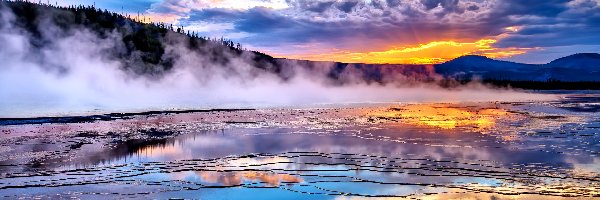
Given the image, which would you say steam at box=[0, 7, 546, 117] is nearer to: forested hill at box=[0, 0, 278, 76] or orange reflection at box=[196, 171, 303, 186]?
forested hill at box=[0, 0, 278, 76]

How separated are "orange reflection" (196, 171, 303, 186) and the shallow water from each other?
0.8 inches

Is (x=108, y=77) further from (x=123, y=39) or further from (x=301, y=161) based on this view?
(x=301, y=161)

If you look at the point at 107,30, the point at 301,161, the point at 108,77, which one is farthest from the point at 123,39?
the point at 301,161

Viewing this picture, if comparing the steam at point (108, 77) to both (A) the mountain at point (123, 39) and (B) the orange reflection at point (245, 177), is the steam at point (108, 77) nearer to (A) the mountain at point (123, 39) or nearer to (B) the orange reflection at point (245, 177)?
(A) the mountain at point (123, 39)

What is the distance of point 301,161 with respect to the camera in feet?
42.6

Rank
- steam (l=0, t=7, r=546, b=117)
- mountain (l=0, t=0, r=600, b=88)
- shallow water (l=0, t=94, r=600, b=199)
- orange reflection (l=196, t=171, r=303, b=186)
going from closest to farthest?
shallow water (l=0, t=94, r=600, b=199)
orange reflection (l=196, t=171, r=303, b=186)
steam (l=0, t=7, r=546, b=117)
mountain (l=0, t=0, r=600, b=88)

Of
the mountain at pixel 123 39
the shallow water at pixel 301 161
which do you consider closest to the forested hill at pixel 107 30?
the mountain at pixel 123 39

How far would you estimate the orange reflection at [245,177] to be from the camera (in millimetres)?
10578

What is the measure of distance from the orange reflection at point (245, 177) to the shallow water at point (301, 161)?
0.07ft

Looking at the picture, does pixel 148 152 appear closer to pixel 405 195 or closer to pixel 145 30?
pixel 405 195

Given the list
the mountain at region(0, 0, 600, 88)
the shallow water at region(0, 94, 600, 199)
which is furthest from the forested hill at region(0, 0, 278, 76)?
the shallow water at region(0, 94, 600, 199)

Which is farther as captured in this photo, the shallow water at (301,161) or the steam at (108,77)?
the steam at (108,77)

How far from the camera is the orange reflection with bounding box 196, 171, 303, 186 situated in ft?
34.7

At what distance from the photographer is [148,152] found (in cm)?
1469
